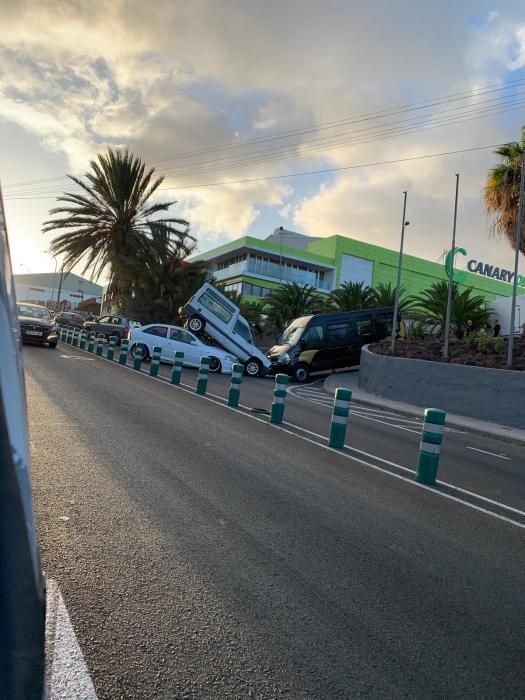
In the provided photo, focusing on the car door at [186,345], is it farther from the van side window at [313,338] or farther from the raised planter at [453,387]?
the raised planter at [453,387]

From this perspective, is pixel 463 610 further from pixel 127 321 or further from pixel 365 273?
pixel 365 273

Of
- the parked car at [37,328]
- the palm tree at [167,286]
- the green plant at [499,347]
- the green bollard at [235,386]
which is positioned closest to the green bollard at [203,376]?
the green bollard at [235,386]

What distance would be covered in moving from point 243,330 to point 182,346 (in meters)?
3.41

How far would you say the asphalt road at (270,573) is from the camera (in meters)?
2.67

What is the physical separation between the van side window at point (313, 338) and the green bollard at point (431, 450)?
16732mm

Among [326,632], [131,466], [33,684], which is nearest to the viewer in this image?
[33,684]

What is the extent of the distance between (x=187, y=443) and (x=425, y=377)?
11.9 meters

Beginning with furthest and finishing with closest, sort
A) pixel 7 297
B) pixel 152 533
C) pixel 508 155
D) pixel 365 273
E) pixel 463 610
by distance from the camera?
pixel 365 273 < pixel 508 155 < pixel 152 533 < pixel 463 610 < pixel 7 297

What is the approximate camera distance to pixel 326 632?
120 inches

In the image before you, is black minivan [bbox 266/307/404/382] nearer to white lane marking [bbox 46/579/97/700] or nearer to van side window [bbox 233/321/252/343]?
van side window [bbox 233/321/252/343]

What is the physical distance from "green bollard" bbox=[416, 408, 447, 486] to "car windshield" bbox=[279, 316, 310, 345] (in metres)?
16.8

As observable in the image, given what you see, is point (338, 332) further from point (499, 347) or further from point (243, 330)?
point (499, 347)

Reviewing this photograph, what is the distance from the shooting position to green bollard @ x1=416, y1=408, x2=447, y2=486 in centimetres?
703

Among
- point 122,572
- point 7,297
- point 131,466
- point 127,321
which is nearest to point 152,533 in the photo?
point 122,572
